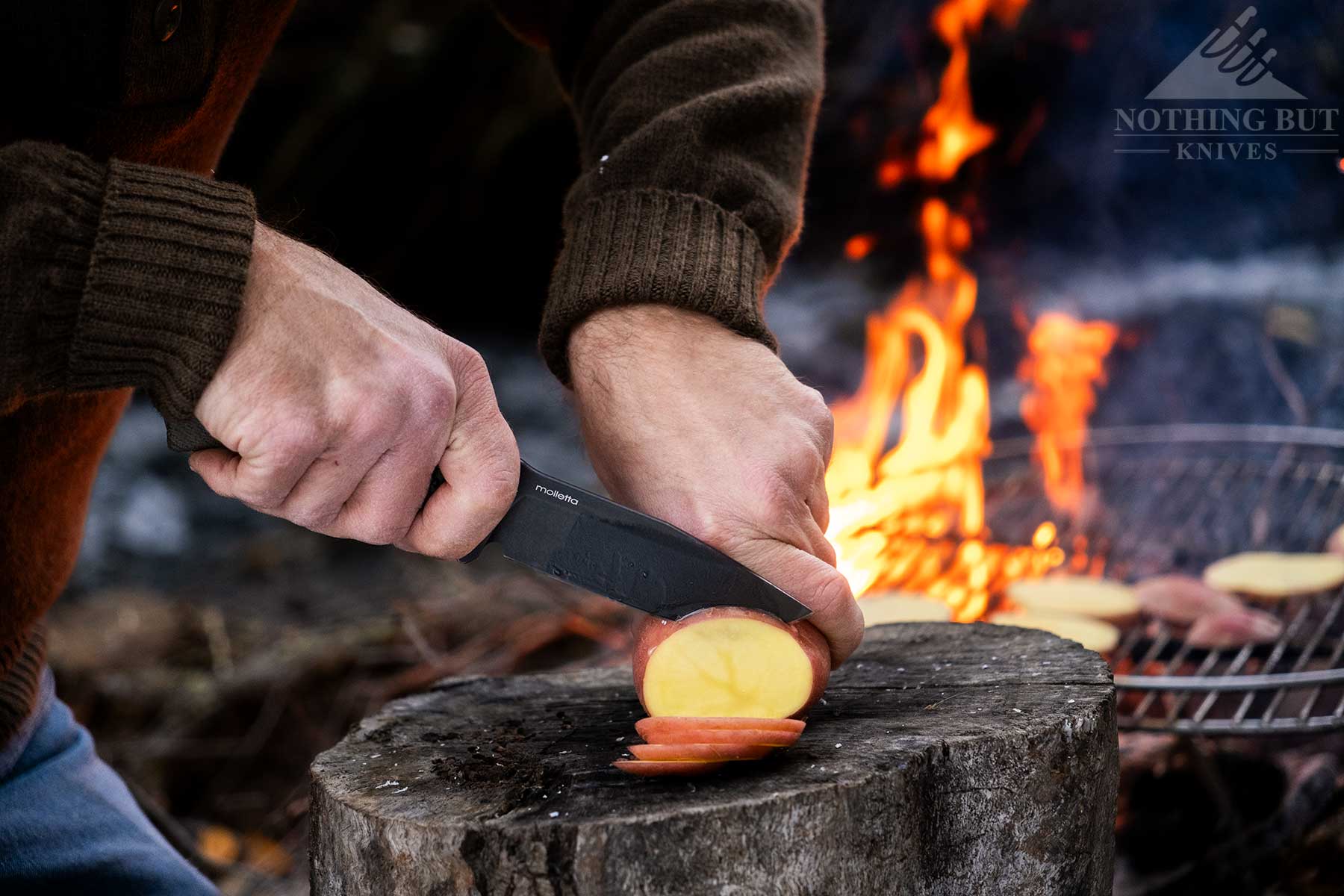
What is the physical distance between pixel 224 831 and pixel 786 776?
84.4 inches

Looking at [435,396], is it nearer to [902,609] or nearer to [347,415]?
[347,415]

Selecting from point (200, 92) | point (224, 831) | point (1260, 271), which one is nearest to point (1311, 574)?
point (1260, 271)

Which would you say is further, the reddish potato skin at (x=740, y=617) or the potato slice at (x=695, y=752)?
the reddish potato skin at (x=740, y=617)

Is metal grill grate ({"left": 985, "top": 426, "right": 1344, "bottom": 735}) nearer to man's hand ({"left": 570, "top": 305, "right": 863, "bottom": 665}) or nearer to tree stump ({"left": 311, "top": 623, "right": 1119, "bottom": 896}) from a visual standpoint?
tree stump ({"left": 311, "top": 623, "right": 1119, "bottom": 896})

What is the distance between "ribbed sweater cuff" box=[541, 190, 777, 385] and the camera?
1323mm

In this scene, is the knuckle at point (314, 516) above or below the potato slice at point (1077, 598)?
above

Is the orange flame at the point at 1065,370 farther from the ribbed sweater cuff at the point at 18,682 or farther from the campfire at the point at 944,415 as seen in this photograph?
the ribbed sweater cuff at the point at 18,682

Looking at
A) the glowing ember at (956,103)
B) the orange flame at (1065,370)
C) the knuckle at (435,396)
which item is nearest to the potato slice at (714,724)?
the knuckle at (435,396)

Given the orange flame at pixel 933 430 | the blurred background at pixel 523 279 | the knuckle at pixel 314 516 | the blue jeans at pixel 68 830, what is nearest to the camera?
the knuckle at pixel 314 516

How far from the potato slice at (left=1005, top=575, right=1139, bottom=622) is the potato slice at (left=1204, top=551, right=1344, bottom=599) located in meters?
0.20

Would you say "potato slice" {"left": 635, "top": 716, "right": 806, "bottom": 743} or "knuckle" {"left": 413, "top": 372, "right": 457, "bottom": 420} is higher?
"knuckle" {"left": 413, "top": 372, "right": 457, "bottom": 420}

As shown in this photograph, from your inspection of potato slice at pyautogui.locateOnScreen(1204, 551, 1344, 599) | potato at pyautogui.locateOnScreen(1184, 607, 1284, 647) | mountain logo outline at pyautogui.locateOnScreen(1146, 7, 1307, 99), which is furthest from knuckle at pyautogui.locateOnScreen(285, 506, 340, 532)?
mountain logo outline at pyautogui.locateOnScreen(1146, 7, 1307, 99)

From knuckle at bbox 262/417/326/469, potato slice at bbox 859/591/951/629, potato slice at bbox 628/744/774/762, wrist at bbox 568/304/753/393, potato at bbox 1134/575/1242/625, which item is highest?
wrist at bbox 568/304/753/393

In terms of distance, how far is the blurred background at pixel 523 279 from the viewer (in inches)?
116
